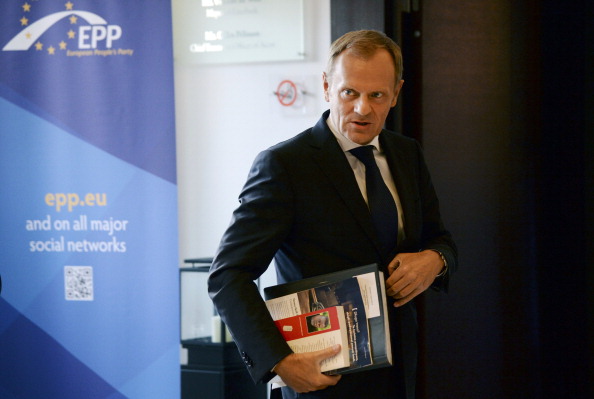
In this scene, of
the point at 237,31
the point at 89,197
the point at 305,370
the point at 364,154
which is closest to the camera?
the point at 305,370

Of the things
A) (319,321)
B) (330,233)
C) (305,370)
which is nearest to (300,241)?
(330,233)

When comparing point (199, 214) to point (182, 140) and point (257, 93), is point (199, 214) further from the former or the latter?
point (257, 93)

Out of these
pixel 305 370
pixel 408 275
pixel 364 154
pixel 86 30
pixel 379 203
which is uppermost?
pixel 86 30

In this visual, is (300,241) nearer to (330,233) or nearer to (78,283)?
(330,233)

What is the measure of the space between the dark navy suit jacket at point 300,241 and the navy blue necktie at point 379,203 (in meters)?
0.04

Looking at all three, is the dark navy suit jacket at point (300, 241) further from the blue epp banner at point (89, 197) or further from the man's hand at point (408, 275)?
the blue epp banner at point (89, 197)

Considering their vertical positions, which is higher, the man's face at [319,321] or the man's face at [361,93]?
the man's face at [361,93]

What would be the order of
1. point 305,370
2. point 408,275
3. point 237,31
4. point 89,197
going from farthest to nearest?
1. point 237,31
2. point 89,197
3. point 408,275
4. point 305,370

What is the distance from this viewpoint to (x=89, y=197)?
3121mm

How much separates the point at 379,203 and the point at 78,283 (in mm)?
1879

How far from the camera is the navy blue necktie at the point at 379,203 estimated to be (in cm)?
168

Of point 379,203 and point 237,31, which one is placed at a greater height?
point 237,31

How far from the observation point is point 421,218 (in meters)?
1.80

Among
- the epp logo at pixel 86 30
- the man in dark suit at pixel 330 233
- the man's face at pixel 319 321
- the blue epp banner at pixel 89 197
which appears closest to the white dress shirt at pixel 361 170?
the man in dark suit at pixel 330 233
